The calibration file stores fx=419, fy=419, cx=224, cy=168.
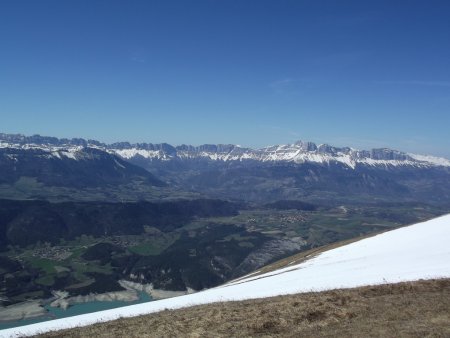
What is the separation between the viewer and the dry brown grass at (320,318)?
21641 mm

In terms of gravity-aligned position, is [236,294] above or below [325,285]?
below

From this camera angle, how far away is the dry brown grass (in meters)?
21.6

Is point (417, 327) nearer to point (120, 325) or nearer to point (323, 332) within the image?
point (323, 332)

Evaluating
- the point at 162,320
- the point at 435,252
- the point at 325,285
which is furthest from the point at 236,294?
the point at 435,252

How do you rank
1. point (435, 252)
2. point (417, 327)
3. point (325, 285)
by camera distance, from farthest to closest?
point (435, 252), point (325, 285), point (417, 327)

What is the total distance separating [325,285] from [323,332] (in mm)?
13476

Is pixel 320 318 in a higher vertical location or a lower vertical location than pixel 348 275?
higher

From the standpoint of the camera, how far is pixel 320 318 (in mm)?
24406

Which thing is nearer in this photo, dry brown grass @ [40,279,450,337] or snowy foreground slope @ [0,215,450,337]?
dry brown grass @ [40,279,450,337]

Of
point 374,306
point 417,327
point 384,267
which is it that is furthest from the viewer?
point 384,267

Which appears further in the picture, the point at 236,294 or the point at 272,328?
the point at 236,294

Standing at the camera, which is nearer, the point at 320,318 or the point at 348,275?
the point at 320,318

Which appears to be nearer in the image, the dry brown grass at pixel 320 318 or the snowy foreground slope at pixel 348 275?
the dry brown grass at pixel 320 318

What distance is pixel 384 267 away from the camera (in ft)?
130
